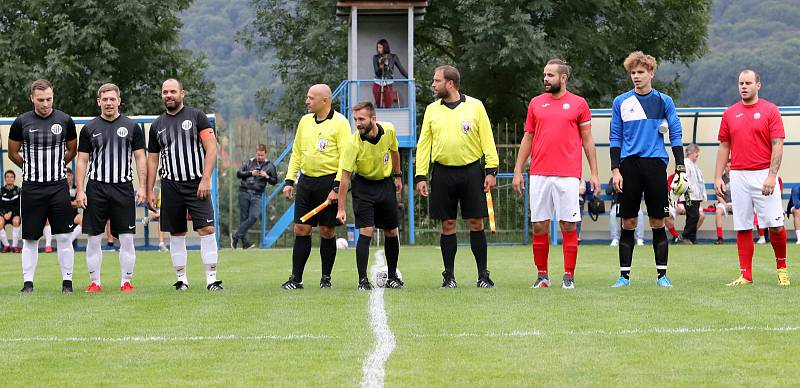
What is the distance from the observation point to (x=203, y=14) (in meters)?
115

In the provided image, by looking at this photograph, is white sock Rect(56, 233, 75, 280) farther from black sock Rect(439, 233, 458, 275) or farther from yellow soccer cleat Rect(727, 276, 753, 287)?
yellow soccer cleat Rect(727, 276, 753, 287)

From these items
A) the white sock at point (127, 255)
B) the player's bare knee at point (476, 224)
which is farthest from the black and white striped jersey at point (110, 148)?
the player's bare knee at point (476, 224)

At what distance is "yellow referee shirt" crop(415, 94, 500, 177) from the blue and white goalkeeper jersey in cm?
112

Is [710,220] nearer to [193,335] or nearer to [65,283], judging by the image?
[65,283]

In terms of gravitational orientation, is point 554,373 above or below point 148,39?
below

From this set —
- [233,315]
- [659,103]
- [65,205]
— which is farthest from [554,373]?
[65,205]

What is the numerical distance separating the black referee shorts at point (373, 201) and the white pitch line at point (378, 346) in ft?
3.04

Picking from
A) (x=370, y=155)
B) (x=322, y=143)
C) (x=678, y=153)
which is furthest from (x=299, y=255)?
(x=678, y=153)

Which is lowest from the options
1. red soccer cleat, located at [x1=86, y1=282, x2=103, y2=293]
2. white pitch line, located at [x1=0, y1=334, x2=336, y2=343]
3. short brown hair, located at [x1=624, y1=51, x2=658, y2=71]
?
red soccer cleat, located at [x1=86, y1=282, x2=103, y2=293]

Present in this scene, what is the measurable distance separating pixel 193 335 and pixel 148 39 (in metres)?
31.1

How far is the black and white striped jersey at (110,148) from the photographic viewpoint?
12148 mm

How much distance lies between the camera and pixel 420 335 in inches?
329

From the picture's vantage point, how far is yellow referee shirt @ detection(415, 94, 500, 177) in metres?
11.6

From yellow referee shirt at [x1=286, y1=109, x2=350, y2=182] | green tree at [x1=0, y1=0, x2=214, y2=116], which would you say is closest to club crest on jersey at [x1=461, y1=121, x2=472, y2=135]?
yellow referee shirt at [x1=286, y1=109, x2=350, y2=182]
